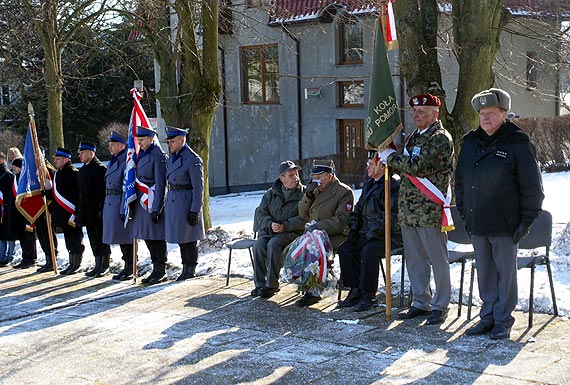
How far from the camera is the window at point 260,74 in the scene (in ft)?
87.1

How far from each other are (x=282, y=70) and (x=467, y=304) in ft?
62.1

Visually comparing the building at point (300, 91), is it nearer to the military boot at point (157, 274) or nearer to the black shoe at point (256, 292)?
the military boot at point (157, 274)

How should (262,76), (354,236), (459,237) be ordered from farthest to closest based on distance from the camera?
1. (262,76)
2. (354,236)
3. (459,237)

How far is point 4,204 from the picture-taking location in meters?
12.8

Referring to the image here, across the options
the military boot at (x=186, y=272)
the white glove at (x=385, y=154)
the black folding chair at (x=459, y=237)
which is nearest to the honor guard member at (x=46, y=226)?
the military boot at (x=186, y=272)

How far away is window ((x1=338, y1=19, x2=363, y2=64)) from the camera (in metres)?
24.3

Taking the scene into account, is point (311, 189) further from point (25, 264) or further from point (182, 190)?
point (25, 264)

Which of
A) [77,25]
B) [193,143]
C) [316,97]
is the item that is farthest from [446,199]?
[316,97]

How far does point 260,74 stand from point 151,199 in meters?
17.3

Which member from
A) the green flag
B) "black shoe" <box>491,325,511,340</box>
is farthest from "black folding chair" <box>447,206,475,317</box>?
the green flag

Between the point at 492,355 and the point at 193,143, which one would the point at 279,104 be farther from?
the point at 492,355

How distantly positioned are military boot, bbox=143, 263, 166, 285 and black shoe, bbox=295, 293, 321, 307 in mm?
2463

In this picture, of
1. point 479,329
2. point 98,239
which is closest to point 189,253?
point 98,239

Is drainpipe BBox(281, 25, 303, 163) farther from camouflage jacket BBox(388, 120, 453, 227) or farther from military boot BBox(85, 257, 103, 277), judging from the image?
camouflage jacket BBox(388, 120, 453, 227)
